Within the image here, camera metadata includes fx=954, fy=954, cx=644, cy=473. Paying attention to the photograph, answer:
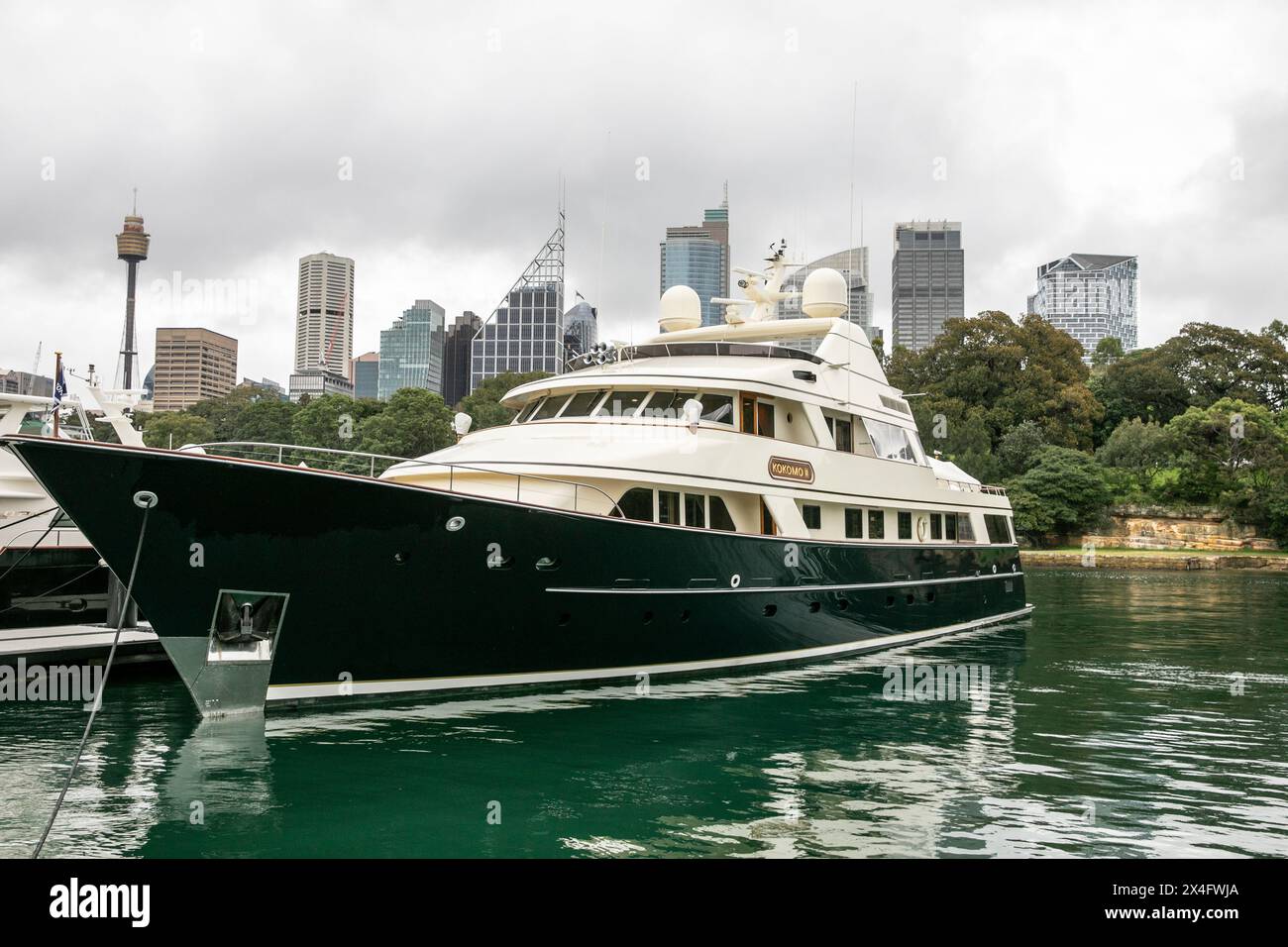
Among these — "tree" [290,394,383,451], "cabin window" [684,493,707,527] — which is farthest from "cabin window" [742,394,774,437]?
"tree" [290,394,383,451]

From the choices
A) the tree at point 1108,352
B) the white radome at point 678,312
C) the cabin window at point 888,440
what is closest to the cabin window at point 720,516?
the cabin window at point 888,440

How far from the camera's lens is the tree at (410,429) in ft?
203

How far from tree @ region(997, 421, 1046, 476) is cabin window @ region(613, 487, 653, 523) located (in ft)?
160

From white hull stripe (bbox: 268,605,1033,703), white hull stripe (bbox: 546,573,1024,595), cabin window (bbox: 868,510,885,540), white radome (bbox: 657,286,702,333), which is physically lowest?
white hull stripe (bbox: 268,605,1033,703)

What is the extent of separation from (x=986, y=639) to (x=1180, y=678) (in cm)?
488

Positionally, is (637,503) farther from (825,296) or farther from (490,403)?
(490,403)

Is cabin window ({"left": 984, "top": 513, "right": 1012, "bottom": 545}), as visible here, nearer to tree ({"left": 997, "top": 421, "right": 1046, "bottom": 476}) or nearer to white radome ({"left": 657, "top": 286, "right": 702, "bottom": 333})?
white radome ({"left": 657, "top": 286, "right": 702, "bottom": 333})

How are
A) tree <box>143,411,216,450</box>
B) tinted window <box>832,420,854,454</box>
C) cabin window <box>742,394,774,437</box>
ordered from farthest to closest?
tree <box>143,411,216,450</box> → tinted window <box>832,420,854,454</box> → cabin window <box>742,394,774,437</box>

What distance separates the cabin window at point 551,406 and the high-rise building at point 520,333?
153145mm

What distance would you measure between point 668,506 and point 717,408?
2.20m

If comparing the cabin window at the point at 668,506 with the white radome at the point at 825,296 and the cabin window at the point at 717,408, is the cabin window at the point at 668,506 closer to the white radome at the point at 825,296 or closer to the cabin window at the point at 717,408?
the cabin window at the point at 717,408

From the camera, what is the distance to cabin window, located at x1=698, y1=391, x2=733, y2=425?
603 inches

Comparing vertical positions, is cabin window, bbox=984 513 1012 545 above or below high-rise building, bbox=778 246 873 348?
below
